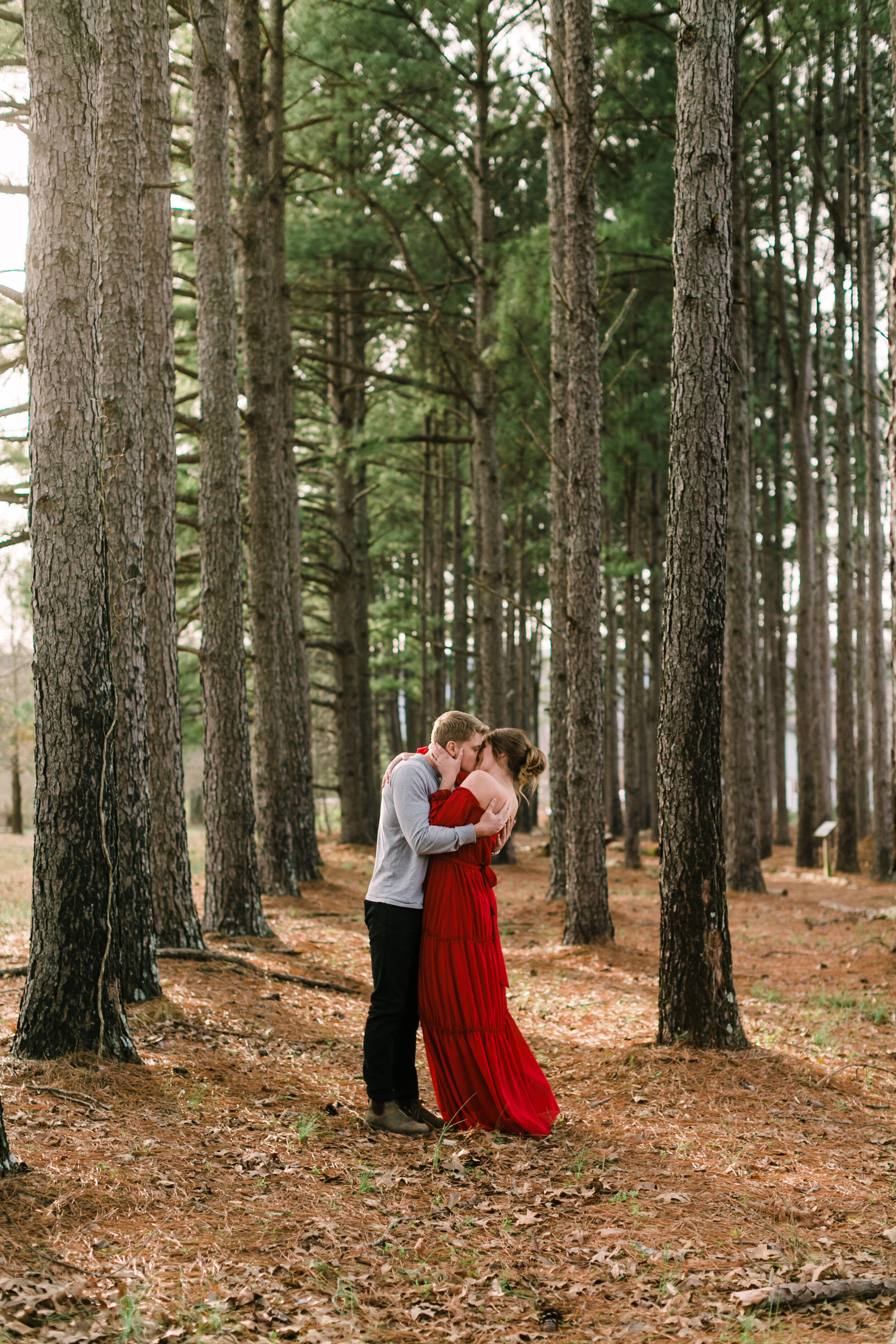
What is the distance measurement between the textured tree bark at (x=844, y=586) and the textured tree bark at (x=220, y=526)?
10417 mm

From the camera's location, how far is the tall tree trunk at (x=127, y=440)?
6.05 metres

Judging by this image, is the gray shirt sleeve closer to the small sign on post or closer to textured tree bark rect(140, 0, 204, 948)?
textured tree bark rect(140, 0, 204, 948)

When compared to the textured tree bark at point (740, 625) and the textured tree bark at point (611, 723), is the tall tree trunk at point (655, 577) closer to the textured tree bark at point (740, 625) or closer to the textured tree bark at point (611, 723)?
the textured tree bark at point (611, 723)

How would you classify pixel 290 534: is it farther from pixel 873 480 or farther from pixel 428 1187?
pixel 428 1187

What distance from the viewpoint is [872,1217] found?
3857mm

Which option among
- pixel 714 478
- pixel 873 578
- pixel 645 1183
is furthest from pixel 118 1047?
pixel 873 578

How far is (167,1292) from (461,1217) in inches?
48.0

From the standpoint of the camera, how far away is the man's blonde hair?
→ 4926 millimetres

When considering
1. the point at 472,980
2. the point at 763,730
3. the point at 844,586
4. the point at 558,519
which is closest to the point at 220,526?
the point at 558,519

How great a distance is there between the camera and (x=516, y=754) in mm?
4980

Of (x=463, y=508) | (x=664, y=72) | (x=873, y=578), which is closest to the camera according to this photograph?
(x=664, y=72)

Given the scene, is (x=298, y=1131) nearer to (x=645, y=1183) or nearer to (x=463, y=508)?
(x=645, y=1183)

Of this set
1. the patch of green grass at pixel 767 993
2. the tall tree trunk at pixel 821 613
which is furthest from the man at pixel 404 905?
the tall tree trunk at pixel 821 613

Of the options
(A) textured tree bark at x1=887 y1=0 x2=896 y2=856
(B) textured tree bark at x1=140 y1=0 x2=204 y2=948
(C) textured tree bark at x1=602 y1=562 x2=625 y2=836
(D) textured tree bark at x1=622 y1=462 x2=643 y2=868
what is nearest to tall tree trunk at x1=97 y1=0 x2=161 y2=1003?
(B) textured tree bark at x1=140 y1=0 x2=204 y2=948
